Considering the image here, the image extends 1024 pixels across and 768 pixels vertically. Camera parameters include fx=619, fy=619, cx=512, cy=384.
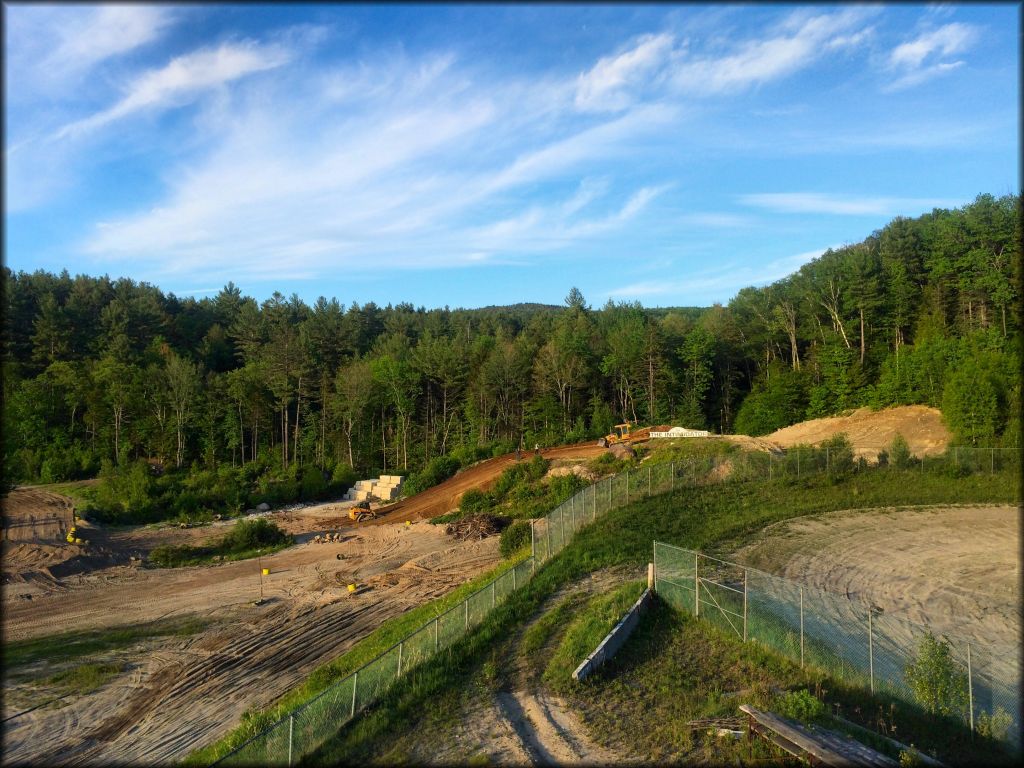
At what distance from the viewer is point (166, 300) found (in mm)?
98875

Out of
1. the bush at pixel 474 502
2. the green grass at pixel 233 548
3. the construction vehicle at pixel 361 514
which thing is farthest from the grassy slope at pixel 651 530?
the construction vehicle at pixel 361 514

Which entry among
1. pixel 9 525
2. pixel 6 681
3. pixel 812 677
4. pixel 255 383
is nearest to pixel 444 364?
pixel 255 383

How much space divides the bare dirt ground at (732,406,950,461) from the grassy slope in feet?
37.1

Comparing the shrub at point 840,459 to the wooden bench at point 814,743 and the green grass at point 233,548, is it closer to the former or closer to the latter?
the wooden bench at point 814,743

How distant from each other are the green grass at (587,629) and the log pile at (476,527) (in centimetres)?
1662

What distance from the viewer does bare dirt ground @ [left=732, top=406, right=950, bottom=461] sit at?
4704cm

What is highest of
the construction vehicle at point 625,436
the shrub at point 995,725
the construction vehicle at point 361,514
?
the construction vehicle at point 625,436

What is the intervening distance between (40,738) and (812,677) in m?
18.1

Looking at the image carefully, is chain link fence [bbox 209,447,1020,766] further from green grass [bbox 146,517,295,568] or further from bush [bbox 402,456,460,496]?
bush [bbox 402,456,460,496]

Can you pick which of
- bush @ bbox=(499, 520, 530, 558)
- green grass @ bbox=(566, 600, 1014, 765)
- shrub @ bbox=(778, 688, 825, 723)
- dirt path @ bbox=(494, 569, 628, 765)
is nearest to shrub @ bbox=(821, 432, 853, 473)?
bush @ bbox=(499, 520, 530, 558)

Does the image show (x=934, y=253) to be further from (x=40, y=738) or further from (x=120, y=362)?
(x=120, y=362)

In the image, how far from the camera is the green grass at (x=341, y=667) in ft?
44.0

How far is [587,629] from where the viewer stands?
15.7m

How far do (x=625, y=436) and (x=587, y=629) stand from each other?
1549 inches
